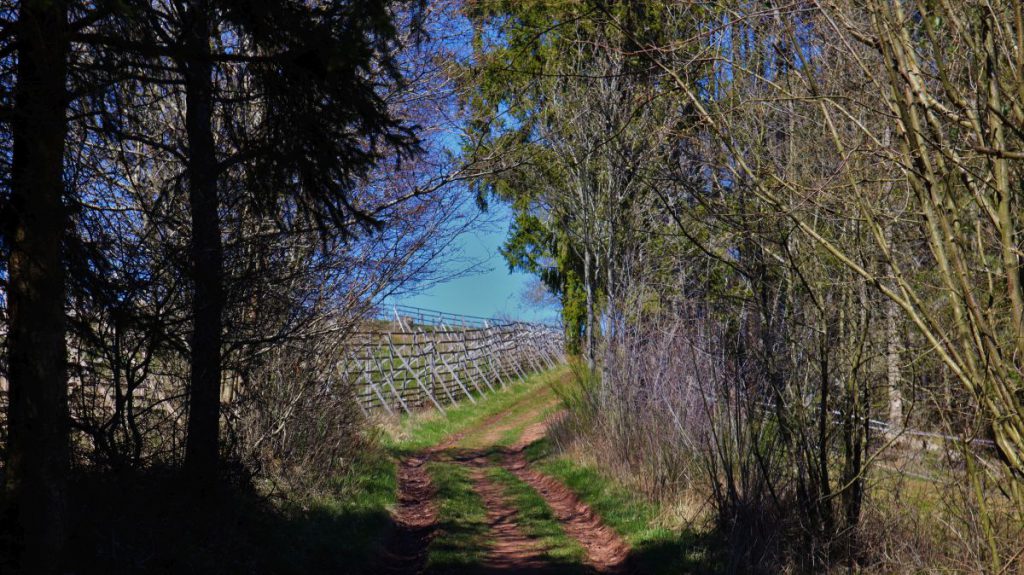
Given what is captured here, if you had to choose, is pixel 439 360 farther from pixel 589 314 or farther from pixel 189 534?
pixel 189 534

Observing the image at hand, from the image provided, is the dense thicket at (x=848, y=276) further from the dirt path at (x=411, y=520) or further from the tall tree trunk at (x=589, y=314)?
the tall tree trunk at (x=589, y=314)

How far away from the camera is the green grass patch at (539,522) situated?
9422 millimetres

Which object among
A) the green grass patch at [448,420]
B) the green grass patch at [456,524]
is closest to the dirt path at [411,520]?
the green grass patch at [456,524]

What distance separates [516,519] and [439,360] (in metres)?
14.7

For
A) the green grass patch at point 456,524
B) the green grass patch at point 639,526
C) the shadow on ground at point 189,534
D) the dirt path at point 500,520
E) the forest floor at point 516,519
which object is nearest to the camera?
the shadow on ground at point 189,534

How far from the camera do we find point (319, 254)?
10.3 metres

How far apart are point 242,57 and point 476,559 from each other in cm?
565

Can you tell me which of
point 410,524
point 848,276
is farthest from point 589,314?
point 848,276

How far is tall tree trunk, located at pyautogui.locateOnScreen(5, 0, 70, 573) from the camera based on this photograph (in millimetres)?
5105

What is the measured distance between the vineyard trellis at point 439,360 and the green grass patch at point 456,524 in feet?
7.73

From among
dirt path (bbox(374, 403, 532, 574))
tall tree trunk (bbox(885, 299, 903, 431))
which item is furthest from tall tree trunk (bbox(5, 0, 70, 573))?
tall tree trunk (bbox(885, 299, 903, 431))

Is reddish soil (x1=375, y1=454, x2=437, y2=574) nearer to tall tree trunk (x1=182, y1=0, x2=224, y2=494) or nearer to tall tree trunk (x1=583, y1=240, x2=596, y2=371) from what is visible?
tall tree trunk (x1=182, y1=0, x2=224, y2=494)

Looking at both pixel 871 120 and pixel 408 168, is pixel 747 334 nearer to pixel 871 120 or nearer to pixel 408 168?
pixel 871 120

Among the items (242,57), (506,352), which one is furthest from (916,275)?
(506,352)
